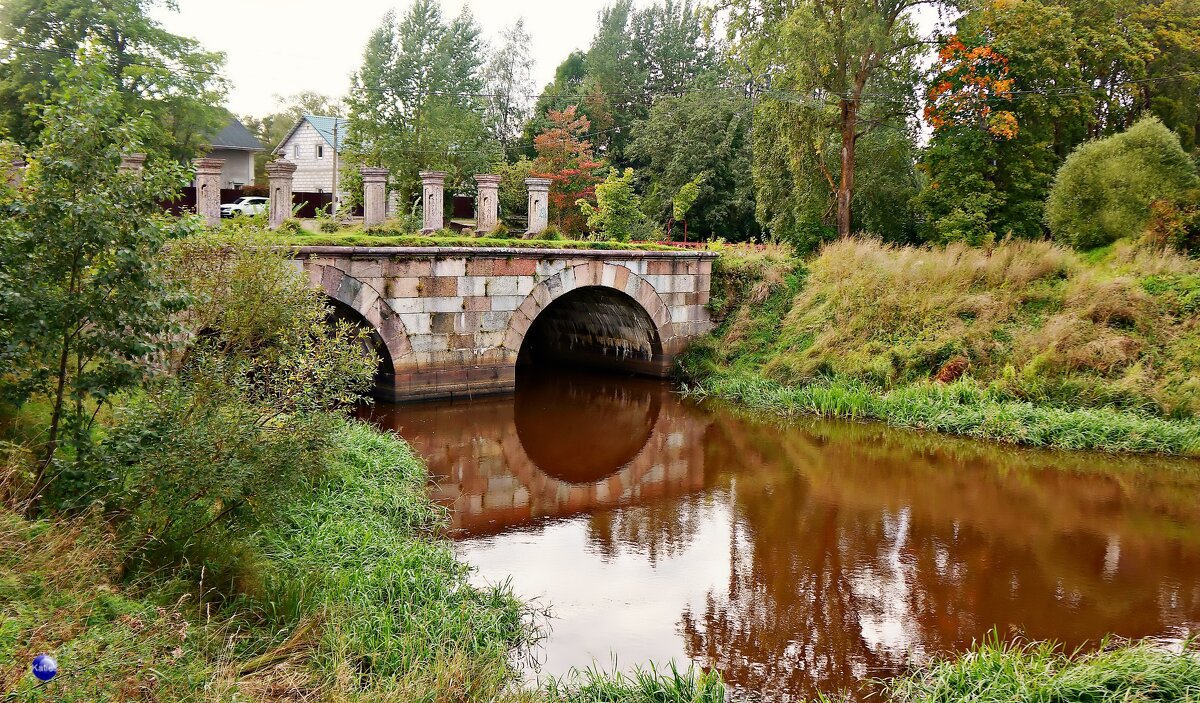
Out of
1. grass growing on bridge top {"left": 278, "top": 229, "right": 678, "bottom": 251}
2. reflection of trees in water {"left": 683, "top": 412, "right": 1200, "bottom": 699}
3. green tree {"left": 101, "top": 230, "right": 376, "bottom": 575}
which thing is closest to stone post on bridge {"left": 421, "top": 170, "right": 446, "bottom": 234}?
grass growing on bridge top {"left": 278, "top": 229, "right": 678, "bottom": 251}

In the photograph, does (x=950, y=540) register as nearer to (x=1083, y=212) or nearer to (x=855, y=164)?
(x=1083, y=212)

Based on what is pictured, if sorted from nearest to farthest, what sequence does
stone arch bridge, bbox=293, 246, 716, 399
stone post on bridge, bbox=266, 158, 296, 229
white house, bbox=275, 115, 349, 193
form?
stone arch bridge, bbox=293, 246, 716, 399, stone post on bridge, bbox=266, 158, 296, 229, white house, bbox=275, 115, 349, 193

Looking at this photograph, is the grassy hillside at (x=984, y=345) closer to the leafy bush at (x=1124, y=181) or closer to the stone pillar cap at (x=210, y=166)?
the leafy bush at (x=1124, y=181)

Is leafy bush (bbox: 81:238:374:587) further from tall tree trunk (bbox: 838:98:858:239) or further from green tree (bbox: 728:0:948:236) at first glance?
tall tree trunk (bbox: 838:98:858:239)

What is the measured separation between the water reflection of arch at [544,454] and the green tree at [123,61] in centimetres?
1234

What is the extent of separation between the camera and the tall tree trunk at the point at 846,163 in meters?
21.2

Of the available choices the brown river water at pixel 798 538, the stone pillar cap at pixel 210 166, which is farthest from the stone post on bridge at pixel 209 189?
the brown river water at pixel 798 538

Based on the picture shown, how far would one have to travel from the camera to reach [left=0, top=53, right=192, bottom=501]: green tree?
219 inches

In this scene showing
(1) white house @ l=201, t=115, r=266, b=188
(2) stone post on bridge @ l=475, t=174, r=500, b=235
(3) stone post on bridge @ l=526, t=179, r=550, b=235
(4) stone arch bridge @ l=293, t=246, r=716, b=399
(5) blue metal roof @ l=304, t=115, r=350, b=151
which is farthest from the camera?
(1) white house @ l=201, t=115, r=266, b=188

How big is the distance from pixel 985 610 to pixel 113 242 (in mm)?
7130

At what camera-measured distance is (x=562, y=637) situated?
684 cm

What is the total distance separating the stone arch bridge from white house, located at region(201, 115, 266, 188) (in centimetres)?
2748

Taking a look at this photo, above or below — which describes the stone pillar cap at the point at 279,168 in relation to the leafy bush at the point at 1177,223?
above

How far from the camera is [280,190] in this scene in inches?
592
